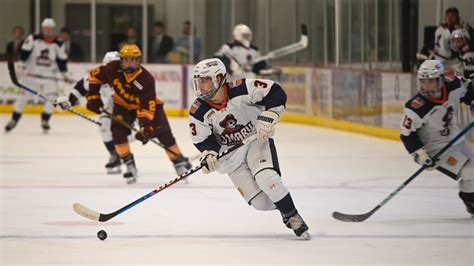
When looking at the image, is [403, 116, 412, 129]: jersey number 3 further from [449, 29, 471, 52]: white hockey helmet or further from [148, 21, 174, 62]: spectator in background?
[148, 21, 174, 62]: spectator in background

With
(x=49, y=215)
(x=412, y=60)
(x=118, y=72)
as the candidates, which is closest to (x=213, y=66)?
(x=49, y=215)

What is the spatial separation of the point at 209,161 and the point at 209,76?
0.46m

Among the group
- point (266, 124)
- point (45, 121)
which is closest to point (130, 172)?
point (266, 124)

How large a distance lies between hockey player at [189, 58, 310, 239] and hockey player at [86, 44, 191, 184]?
2.65m

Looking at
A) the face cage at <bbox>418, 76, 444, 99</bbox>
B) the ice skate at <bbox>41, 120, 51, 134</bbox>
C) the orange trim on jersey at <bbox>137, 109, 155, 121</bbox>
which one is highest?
the face cage at <bbox>418, 76, 444, 99</bbox>

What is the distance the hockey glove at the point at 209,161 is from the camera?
659 cm

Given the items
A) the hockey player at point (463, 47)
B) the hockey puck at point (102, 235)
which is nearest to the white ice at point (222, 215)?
the hockey puck at point (102, 235)

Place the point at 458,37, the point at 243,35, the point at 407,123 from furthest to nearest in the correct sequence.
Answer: the point at 243,35 < the point at 458,37 < the point at 407,123

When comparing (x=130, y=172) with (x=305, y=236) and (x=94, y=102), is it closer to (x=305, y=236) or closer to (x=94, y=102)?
(x=94, y=102)

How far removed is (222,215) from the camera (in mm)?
7773

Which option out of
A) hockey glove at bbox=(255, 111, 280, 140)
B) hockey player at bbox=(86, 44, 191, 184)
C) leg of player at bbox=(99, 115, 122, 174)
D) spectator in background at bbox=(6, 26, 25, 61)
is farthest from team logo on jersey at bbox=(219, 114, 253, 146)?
spectator in background at bbox=(6, 26, 25, 61)

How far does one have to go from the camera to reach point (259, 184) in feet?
21.8

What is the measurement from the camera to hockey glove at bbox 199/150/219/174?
659 cm

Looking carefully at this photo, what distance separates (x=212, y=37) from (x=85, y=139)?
19.3 ft
